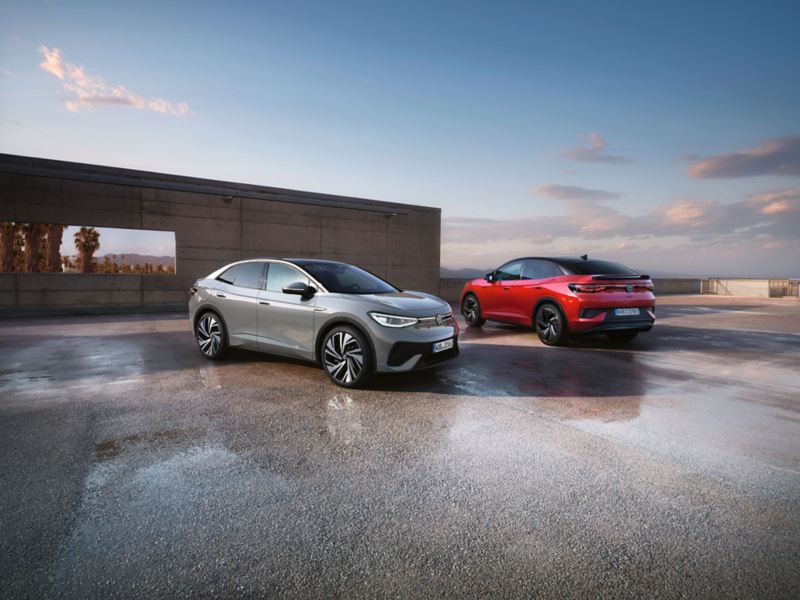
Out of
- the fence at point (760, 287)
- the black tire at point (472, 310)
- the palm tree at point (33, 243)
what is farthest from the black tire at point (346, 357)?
the fence at point (760, 287)

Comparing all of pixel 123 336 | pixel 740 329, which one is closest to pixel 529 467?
pixel 123 336

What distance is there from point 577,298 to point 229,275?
5841 millimetres

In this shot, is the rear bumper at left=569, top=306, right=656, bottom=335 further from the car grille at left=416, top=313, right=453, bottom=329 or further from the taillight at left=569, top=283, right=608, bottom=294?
the car grille at left=416, top=313, right=453, bottom=329

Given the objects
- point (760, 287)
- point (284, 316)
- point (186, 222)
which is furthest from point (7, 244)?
point (760, 287)

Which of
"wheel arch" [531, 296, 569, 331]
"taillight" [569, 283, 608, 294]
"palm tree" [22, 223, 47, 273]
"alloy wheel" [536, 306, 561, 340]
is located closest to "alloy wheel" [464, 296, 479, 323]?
"wheel arch" [531, 296, 569, 331]

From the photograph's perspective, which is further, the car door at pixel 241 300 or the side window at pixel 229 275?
the side window at pixel 229 275

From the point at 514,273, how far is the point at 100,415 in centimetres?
784

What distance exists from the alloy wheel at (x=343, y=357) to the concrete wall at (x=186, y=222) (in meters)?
11.8

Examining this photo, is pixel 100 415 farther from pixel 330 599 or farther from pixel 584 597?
pixel 584 597

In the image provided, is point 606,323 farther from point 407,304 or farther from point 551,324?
point 407,304

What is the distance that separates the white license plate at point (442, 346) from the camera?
5.66m

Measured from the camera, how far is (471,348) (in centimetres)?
841

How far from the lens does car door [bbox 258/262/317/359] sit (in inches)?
235

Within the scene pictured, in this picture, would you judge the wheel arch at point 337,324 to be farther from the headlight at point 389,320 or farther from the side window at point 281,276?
the side window at point 281,276
